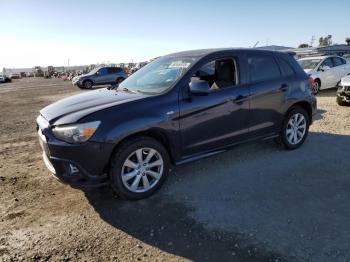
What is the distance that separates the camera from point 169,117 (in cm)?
448

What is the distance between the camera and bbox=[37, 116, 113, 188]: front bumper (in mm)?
3982

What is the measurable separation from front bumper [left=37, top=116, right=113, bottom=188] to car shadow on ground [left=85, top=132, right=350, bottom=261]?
0.44 meters

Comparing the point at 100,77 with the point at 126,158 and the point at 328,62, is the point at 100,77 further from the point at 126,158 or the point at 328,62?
the point at 126,158

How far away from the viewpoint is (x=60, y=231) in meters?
3.80

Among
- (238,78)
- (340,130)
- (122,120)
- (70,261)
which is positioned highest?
(238,78)

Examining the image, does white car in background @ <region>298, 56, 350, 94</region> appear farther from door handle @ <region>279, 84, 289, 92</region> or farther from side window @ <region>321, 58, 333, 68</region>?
door handle @ <region>279, 84, 289, 92</region>

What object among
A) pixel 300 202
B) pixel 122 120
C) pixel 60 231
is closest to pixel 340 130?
pixel 300 202

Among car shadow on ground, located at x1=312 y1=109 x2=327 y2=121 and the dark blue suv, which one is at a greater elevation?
the dark blue suv

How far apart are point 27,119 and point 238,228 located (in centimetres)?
951

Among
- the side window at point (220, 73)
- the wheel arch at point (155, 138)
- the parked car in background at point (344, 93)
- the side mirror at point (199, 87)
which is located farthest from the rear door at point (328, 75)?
the wheel arch at point (155, 138)

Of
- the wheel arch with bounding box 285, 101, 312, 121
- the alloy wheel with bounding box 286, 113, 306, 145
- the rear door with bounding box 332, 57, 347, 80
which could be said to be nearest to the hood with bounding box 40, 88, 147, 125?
the alloy wheel with bounding box 286, 113, 306, 145

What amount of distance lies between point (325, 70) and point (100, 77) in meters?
18.2

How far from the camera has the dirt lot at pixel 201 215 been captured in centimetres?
335

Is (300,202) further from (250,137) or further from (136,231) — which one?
(136,231)
